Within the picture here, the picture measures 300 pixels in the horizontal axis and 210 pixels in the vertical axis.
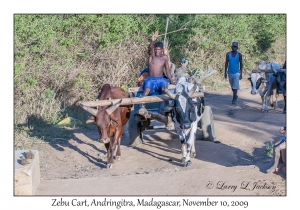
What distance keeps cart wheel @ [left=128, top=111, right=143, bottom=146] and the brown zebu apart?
31 centimetres

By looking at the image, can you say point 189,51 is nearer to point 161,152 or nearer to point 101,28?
point 101,28

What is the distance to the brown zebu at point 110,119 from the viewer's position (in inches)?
334

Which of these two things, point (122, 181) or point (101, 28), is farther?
point (101, 28)

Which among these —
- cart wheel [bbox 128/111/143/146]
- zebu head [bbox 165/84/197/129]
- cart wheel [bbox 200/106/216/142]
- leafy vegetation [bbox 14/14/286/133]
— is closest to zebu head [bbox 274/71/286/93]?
leafy vegetation [bbox 14/14/286/133]

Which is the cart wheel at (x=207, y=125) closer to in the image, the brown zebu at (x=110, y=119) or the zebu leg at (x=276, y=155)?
the brown zebu at (x=110, y=119)

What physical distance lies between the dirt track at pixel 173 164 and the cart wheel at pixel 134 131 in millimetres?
162

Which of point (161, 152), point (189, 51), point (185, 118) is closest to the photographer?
point (185, 118)

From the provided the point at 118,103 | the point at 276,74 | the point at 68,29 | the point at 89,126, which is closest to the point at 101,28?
the point at 68,29

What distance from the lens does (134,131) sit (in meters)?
10.3

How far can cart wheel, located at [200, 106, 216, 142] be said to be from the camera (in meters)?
10.1

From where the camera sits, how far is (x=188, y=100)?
8.52m

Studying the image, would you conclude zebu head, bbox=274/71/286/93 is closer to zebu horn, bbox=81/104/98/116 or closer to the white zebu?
the white zebu

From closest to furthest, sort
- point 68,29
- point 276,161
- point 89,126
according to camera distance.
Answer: point 276,161 < point 89,126 < point 68,29

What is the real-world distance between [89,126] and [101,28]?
308 centimetres
